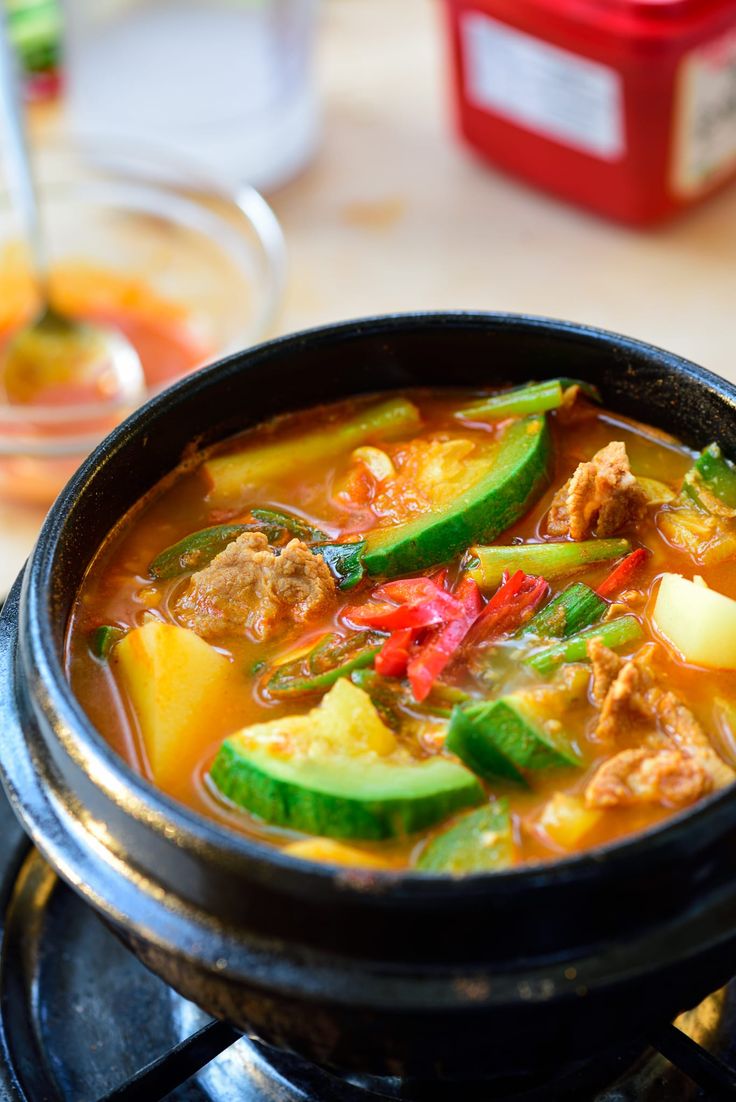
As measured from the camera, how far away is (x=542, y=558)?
1795 mm

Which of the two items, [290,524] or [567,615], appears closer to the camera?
[567,615]

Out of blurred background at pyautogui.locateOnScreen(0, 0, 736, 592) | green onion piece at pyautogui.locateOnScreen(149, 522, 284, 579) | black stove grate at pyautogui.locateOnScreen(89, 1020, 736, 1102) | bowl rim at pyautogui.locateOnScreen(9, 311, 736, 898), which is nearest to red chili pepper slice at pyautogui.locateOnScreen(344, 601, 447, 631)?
green onion piece at pyautogui.locateOnScreen(149, 522, 284, 579)

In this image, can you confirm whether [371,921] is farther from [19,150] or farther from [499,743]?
[19,150]

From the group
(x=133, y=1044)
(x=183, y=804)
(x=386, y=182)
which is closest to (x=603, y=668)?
(x=183, y=804)

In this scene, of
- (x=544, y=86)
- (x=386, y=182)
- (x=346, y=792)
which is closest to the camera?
(x=346, y=792)

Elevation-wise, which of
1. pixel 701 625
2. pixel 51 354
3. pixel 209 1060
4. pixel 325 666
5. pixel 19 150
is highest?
pixel 701 625

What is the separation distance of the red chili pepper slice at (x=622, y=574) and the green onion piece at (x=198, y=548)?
46 centimetres

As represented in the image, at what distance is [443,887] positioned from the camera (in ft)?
3.92

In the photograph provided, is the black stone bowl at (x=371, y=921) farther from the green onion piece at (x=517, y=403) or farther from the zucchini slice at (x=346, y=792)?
the green onion piece at (x=517, y=403)

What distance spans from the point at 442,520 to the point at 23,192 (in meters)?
1.81

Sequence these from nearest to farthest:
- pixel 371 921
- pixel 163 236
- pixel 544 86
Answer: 1. pixel 371 921
2. pixel 544 86
3. pixel 163 236

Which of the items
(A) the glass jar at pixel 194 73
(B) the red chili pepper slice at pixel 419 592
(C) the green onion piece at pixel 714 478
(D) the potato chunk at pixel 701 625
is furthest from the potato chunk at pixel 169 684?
(A) the glass jar at pixel 194 73

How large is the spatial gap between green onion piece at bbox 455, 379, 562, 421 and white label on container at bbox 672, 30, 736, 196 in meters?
1.45

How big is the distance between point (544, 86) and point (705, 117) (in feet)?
1.31
